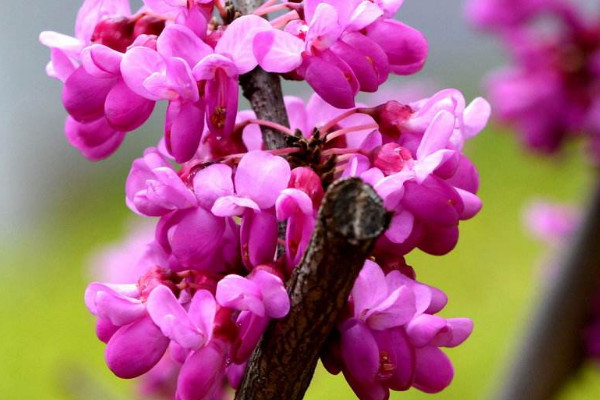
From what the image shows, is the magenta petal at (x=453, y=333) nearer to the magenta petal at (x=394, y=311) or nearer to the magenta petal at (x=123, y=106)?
the magenta petal at (x=394, y=311)

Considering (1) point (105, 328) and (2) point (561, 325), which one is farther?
(2) point (561, 325)

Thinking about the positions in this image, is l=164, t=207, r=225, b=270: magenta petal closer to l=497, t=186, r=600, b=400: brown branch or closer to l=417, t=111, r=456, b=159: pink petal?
l=417, t=111, r=456, b=159: pink petal

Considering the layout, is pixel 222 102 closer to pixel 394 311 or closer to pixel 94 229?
pixel 394 311

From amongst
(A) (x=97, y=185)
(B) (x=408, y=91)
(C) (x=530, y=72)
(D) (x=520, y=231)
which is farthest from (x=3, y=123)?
(C) (x=530, y=72)

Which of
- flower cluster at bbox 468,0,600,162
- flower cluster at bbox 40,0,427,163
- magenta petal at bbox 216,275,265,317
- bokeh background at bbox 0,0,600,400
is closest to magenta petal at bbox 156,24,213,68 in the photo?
flower cluster at bbox 40,0,427,163

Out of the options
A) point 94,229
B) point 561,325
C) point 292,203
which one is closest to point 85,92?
point 292,203

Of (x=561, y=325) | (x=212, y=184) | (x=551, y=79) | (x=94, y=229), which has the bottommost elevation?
(x=94, y=229)

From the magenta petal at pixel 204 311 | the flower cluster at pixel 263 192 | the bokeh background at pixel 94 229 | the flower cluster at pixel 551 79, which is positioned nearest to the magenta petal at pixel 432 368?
the flower cluster at pixel 263 192

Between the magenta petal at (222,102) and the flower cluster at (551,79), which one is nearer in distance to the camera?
the magenta petal at (222,102)
